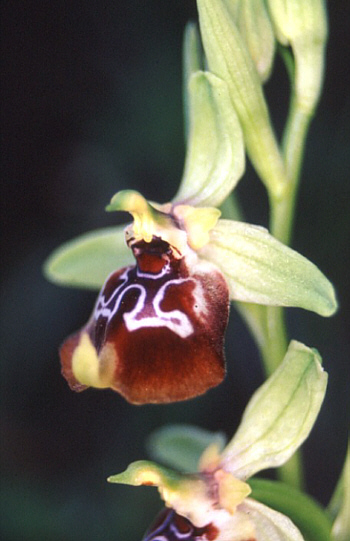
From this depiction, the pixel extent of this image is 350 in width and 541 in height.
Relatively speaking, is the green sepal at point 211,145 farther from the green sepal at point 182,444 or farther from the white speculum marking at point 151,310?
the green sepal at point 182,444

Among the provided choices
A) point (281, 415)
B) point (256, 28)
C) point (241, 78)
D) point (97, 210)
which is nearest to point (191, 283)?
point (281, 415)

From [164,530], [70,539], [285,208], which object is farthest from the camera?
[70,539]

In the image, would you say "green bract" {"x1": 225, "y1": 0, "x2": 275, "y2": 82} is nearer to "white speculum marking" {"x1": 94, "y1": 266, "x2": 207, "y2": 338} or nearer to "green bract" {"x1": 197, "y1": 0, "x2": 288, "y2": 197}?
"green bract" {"x1": 197, "y1": 0, "x2": 288, "y2": 197}

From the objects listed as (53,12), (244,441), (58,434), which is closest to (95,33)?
(53,12)

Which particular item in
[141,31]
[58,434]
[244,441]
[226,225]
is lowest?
[58,434]

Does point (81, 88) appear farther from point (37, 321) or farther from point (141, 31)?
point (37, 321)

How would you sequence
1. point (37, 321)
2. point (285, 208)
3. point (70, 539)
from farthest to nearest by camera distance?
point (37, 321)
point (70, 539)
point (285, 208)

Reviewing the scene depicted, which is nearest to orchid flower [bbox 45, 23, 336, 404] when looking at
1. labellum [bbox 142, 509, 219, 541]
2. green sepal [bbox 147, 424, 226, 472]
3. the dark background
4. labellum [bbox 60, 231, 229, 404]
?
labellum [bbox 60, 231, 229, 404]
